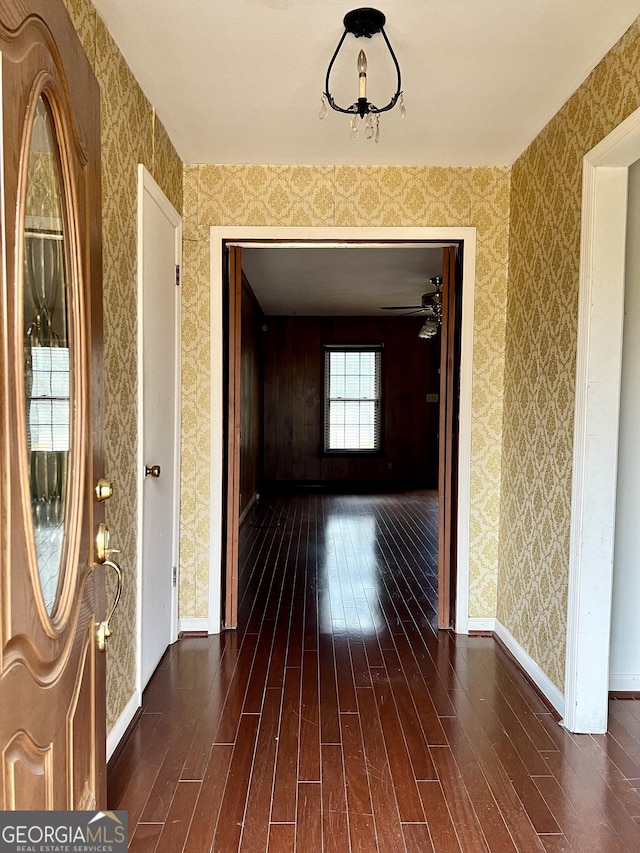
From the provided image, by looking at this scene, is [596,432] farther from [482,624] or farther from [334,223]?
[334,223]

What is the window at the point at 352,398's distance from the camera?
911 centimetres

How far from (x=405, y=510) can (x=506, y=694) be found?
182 inches

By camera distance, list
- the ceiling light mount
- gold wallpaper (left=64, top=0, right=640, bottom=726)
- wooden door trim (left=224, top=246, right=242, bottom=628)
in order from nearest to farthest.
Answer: the ceiling light mount
gold wallpaper (left=64, top=0, right=640, bottom=726)
wooden door trim (left=224, top=246, right=242, bottom=628)

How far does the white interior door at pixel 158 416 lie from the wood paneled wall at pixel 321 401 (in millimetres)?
5911

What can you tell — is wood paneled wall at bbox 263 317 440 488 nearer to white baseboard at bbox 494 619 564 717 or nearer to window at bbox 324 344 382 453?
window at bbox 324 344 382 453

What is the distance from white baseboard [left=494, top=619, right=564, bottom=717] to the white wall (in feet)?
1.09

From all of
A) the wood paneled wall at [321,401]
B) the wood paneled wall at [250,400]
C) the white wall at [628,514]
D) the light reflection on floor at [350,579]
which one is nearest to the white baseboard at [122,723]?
the light reflection on floor at [350,579]

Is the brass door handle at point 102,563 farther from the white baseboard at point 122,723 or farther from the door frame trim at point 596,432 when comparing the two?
the door frame trim at point 596,432

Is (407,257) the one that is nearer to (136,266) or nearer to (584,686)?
(136,266)

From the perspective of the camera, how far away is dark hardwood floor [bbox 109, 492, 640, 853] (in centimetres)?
177

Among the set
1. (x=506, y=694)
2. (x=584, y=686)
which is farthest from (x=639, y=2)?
(x=506, y=694)

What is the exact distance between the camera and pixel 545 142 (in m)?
2.73

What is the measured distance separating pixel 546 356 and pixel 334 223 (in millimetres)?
1407

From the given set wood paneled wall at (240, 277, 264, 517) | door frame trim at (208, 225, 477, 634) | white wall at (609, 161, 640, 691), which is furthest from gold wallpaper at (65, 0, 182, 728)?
wood paneled wall at (240, 277, 264, 517)
